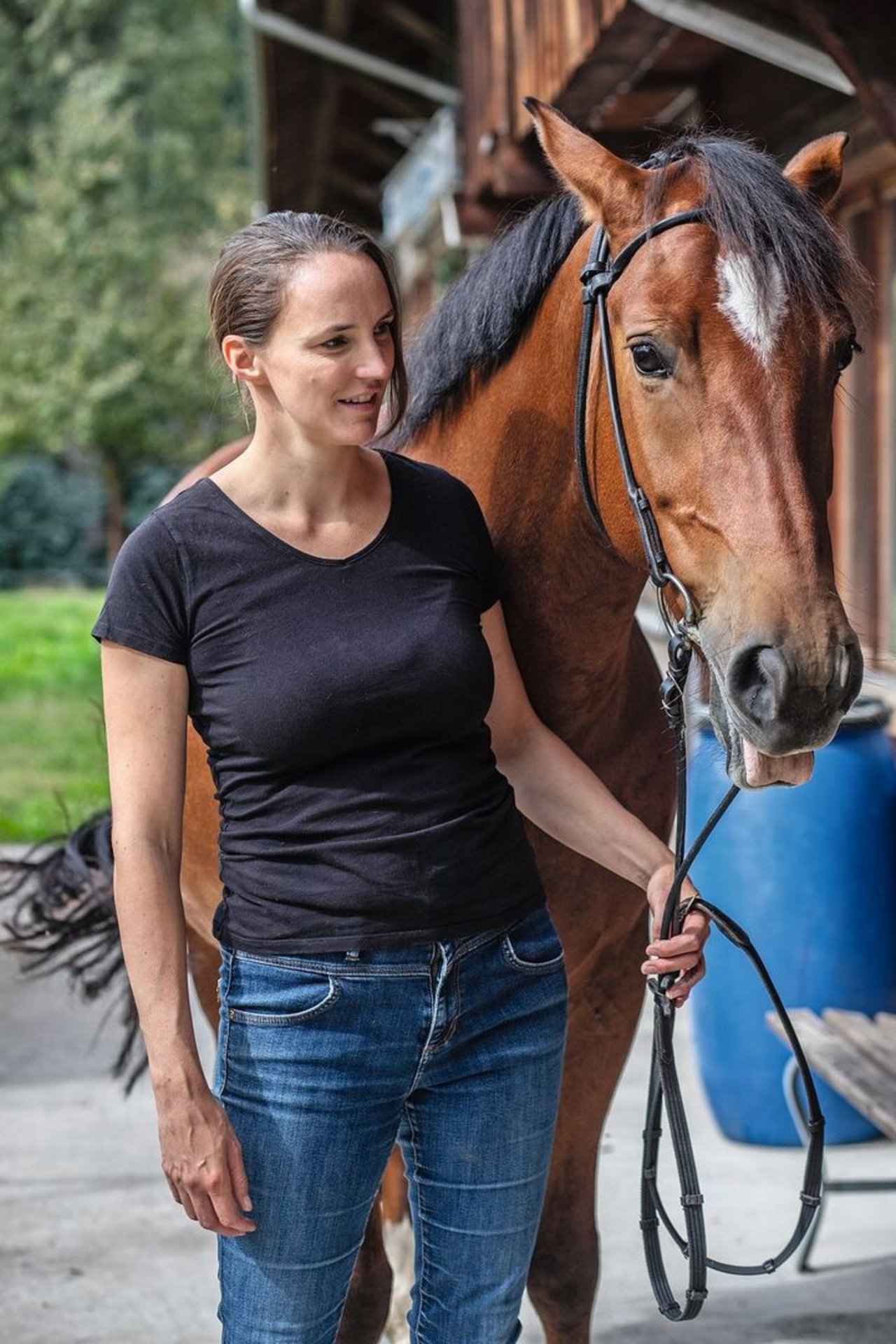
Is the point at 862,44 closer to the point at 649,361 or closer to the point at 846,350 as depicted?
the point at 846,350

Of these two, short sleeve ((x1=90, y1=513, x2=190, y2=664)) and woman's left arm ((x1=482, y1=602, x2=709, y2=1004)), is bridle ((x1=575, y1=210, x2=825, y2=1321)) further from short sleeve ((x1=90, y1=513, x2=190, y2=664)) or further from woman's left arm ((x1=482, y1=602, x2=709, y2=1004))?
short sleeve ((x1=90, y1=513, x2=190, y2=664))

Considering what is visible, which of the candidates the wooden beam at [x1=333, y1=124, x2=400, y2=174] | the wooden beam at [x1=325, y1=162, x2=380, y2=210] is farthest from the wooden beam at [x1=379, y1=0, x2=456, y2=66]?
the wooden beam at [x1=325, y1=162, x2=380, y2=210]

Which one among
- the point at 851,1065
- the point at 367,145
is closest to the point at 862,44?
the point at 851,1065

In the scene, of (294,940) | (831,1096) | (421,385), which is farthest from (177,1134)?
(831,1096)

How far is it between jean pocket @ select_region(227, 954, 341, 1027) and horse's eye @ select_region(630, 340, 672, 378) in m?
0.76

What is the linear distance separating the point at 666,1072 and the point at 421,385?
3.62ft

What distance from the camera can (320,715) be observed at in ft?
5.53

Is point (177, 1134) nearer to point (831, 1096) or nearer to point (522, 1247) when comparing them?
point (522, 1247)

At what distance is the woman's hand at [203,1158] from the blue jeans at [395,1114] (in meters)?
0.05

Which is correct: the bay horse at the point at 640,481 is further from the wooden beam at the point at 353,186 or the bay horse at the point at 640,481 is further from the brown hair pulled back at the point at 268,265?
the wooden beam at the point at 353,186

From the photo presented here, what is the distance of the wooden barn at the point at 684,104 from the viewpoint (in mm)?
3789

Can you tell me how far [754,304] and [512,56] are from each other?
5.25 metres

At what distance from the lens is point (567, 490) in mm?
2090

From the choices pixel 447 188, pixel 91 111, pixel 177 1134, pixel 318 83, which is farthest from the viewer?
pixel 91 111
